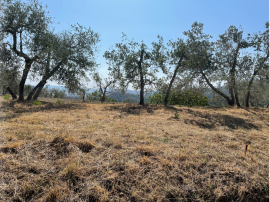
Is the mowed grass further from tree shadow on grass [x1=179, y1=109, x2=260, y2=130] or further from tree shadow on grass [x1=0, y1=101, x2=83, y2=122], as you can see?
tree shadow on grass [x1=179, y1=109, x2=260, y2=130]

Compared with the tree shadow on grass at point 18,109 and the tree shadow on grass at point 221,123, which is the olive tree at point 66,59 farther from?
the tree shadow on grass at point 221,123

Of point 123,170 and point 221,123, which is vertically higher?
point 221,123

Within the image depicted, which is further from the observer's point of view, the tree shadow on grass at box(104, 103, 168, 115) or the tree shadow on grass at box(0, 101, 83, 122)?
the tree shadow on grass at box(104, 103, 168, 115)

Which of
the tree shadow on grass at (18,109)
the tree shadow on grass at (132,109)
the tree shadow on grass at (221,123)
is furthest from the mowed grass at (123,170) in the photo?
the tree shadow on grass at (132,109)

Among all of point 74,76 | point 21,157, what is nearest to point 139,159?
point 21,157

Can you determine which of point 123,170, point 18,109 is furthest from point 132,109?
point 123,170

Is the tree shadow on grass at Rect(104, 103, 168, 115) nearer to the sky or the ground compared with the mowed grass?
nearer to the sky

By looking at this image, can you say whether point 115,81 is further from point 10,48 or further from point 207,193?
point 207,193

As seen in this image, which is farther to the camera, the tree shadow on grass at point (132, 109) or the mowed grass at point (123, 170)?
the tree shadow on grass at point (132, 109)

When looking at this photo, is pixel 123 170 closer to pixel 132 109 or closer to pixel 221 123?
pixel 221 123

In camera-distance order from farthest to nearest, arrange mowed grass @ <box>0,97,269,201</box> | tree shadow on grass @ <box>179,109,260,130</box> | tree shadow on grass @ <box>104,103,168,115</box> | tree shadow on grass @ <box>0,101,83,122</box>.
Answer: tree shadow on grass @ <box>104,103,168,115</box>, tree shadow on grass @ <box>179,109,260,130</box>, tree shadow on grass @ <box>0,101,83,122</box>, mowed grass @ <box>0,97,269,201</box>

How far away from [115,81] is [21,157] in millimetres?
14382

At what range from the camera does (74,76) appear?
52.7ft

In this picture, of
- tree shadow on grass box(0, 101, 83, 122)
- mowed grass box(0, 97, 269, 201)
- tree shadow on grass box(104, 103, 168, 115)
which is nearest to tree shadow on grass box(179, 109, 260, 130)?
tree shadow on grass box(104, 103, 168, 115)
